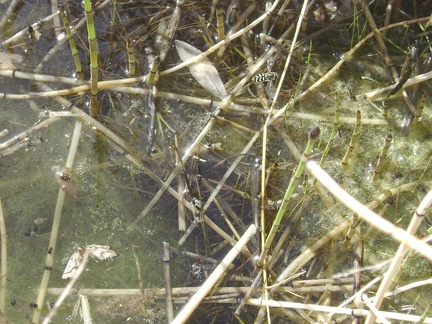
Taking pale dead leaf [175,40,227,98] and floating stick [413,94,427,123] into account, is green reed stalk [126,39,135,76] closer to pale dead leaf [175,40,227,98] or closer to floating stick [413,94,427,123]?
pale dead leaf [175,40,227,98]

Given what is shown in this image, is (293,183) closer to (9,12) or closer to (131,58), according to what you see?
(131,58)

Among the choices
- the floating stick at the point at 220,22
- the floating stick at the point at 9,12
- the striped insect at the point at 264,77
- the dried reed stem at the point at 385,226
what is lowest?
the striped insect at the point at 264,77

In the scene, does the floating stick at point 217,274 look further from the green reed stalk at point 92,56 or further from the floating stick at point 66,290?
the green reed stalk at point 92,56

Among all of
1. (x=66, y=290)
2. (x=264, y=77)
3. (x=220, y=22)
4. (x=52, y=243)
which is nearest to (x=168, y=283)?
(x=66, y=290)

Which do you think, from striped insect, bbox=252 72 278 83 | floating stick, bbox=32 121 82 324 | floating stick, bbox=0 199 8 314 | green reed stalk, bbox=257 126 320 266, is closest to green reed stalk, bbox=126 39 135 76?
floating stick, bbox=32 121 82 324

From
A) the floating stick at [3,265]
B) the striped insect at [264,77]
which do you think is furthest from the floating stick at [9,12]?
the striped insect at [264,77]

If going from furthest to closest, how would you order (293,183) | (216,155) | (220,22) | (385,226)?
(220,22), (216,155), (293,183), (385,226)

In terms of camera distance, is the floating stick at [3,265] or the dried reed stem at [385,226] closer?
the dried reed stem at [385,226]
